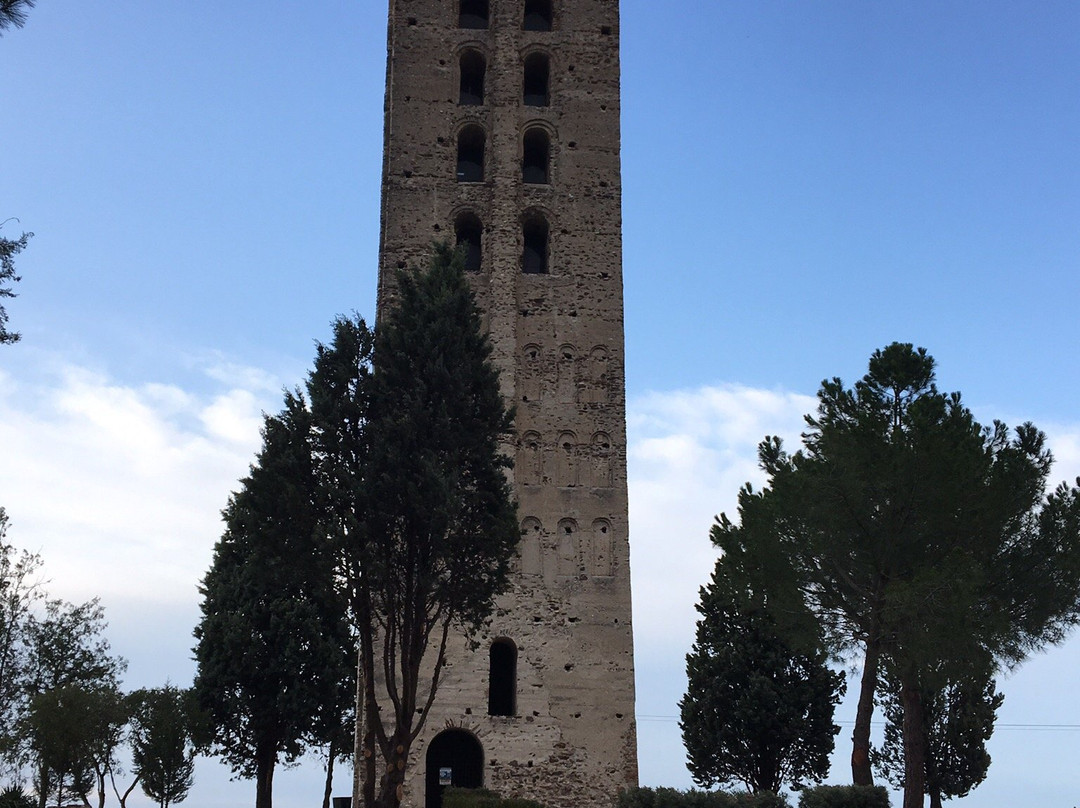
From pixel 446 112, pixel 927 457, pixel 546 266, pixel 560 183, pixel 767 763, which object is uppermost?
pixel 446 112

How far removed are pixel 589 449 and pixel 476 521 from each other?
6634 millimetres

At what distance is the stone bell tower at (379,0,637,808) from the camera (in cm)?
2061

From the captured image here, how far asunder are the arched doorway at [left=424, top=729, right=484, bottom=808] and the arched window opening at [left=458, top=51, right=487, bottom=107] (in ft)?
40.9

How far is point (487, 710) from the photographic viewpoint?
2056 centimetres

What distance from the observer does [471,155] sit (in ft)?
83.4

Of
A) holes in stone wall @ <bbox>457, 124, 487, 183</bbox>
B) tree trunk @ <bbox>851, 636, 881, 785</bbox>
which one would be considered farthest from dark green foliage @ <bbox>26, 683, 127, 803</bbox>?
tree trunk @ <bbox>851, 636, 881, 785</bbox>

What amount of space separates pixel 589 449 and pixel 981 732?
13.1m

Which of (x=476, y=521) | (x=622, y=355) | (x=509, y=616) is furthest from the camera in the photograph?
(x=622, y=355)

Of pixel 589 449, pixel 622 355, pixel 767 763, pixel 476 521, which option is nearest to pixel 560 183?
pixel 622 355

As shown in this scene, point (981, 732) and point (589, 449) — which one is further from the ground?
point (589, 449)

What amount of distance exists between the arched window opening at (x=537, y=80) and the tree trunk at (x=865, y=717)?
13.1 metres

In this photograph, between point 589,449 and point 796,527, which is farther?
point 589,449

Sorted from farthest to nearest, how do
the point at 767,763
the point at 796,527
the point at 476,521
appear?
Result: the point at 767,763 < the point at 796,527 < the point at 476,521

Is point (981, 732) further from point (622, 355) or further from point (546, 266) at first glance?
point (546, 266)
